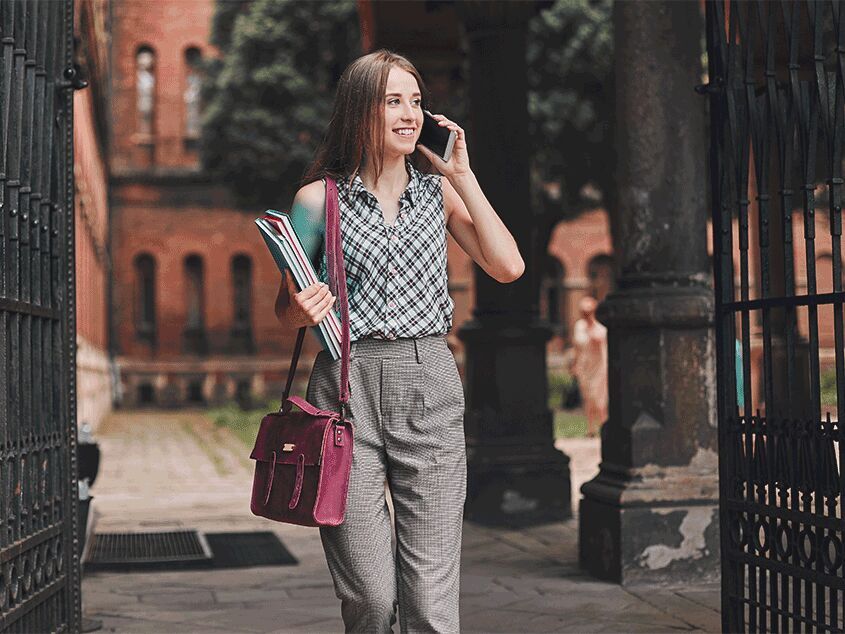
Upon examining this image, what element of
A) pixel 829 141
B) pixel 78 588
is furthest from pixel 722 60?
pixel 78 588

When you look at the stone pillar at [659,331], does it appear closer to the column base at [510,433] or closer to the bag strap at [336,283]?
the column base at [510,433]

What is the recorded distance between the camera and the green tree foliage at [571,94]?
2611cm

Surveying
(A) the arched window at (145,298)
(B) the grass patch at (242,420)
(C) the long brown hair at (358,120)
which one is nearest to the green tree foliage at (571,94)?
(B) the grass patch at (242,420)

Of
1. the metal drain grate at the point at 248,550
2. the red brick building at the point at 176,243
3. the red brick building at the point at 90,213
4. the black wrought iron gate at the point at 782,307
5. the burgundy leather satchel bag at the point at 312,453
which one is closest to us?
the burgundy leather satchel bag at the point at 312,453

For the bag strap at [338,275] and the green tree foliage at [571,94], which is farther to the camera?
the green tree foliage at [571,94]

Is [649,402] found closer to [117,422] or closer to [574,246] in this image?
[117,422]

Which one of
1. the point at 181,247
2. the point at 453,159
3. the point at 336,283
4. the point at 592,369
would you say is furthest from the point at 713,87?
the point at 181,247

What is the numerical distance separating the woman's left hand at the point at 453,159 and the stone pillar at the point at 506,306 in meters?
6.02

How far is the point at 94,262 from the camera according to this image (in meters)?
30.1

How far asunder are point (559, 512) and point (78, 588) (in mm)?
4764

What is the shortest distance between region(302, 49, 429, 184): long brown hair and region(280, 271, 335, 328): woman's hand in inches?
14.6

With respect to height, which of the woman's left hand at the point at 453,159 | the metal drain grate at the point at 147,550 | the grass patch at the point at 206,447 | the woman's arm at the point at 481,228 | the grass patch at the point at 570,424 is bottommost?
the metal drain grate at the point at 147,550

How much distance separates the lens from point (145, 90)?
39688mm

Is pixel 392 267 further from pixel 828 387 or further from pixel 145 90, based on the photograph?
pixel 145 90
